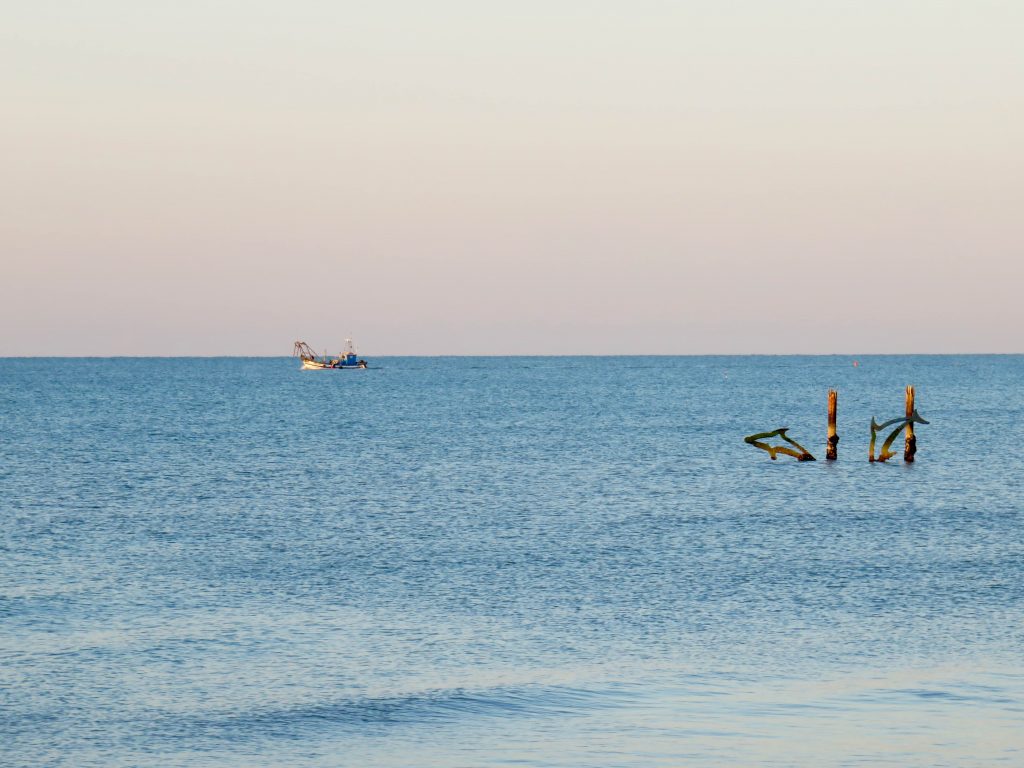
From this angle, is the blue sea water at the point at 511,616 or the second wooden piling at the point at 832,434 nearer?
the blue sea water at the point at 511,616

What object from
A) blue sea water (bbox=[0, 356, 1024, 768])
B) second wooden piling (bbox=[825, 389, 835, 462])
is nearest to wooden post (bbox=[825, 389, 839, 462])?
second wooden piling (bbox=[825, 389, 835, 462])

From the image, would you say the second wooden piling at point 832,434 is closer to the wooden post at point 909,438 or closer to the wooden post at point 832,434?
the wooden post at point 832,434

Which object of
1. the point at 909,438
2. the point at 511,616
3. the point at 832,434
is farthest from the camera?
the point at 832,434

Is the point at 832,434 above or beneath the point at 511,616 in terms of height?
above

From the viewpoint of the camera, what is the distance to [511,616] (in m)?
33.3

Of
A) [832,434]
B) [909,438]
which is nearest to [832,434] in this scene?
[832,434]

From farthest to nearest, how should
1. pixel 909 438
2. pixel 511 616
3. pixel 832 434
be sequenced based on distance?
pixel 832 434 → pixel 909 438 → pixel 511 616

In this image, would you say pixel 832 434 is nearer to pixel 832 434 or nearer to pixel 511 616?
pixel 832 434

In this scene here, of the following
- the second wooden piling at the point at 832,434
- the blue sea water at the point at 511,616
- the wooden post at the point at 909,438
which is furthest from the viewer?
the second wooden piling at the point at 832,434

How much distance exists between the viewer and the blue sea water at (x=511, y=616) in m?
23.2

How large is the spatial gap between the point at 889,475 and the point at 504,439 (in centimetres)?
3525

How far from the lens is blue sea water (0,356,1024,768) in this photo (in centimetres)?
2316

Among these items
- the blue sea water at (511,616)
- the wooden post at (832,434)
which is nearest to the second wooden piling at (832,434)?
the wooden post at (832,434)

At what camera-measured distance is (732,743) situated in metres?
22.3
